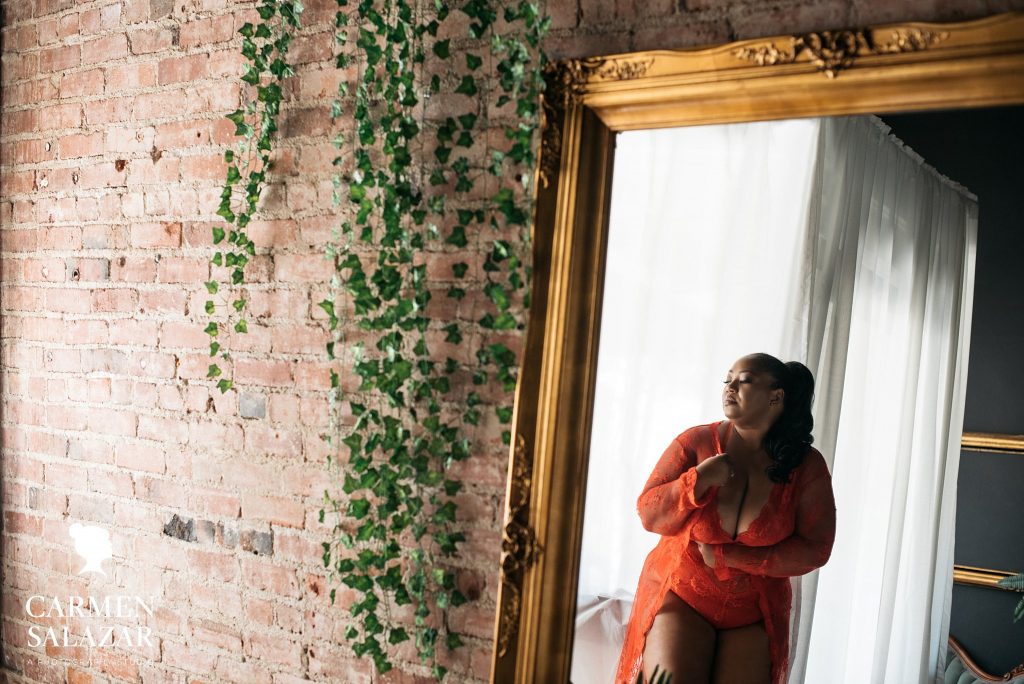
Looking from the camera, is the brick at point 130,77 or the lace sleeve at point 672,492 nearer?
the lace sleeve at point 672,492

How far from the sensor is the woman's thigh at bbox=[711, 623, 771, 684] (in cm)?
133

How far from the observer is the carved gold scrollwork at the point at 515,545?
1523 millimetres

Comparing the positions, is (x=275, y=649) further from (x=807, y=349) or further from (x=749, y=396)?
(x=807, y=349)

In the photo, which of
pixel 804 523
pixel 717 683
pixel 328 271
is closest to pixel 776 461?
pixel 804 523

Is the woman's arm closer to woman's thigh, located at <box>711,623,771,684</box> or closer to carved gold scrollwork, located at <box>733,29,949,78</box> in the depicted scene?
woman's thigh, located at <box>711,623,771,684</box>

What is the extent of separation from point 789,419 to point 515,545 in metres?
0.51

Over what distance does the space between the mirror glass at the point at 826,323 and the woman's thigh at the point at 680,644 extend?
0.22ft

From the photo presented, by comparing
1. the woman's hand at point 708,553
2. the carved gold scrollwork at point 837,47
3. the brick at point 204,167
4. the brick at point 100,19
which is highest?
the brick at point 100,19

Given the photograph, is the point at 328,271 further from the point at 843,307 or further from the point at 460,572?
the point at 843,307

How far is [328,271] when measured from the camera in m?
1.81

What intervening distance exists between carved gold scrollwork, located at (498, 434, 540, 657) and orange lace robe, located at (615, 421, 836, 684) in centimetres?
20

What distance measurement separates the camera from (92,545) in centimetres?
218

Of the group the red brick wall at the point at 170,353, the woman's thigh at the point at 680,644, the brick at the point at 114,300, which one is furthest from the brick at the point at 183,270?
the woman's thigh at the point at 680,644

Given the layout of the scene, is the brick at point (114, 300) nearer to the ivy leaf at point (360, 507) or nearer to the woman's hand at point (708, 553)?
the ivy leaf at point (360, 507)
